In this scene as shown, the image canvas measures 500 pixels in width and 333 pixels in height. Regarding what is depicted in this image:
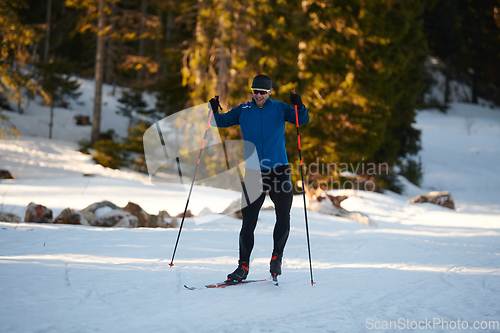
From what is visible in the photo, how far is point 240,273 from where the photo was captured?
370 centimetres

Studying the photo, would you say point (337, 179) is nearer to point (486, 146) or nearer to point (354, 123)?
point (354, 123)

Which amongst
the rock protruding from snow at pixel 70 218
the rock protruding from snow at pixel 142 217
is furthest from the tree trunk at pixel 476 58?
the rock protruding from snow at pixel 70 218

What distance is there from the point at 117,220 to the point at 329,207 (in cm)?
432

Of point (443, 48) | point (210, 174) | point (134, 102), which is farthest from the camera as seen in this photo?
point (443, 48)

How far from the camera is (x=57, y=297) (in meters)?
3.06

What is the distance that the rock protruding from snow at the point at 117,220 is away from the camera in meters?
6.44

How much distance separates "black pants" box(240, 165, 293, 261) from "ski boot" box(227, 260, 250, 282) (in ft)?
0.15

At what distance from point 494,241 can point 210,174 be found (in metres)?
5.43

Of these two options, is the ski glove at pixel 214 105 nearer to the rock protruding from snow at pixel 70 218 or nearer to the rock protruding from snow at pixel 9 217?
the rock protruding from snow at pixel 70 218

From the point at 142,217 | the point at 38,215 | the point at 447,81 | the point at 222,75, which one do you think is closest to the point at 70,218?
the point at 38,215

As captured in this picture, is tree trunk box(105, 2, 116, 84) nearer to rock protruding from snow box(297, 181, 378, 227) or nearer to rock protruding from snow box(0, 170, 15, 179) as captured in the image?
rock protruding from snow box(0, 170, 15, 179)

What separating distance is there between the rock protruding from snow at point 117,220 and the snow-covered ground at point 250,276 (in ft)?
1.84

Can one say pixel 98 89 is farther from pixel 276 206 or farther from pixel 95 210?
pixel 276 206

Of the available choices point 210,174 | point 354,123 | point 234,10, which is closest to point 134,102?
point 234,10
